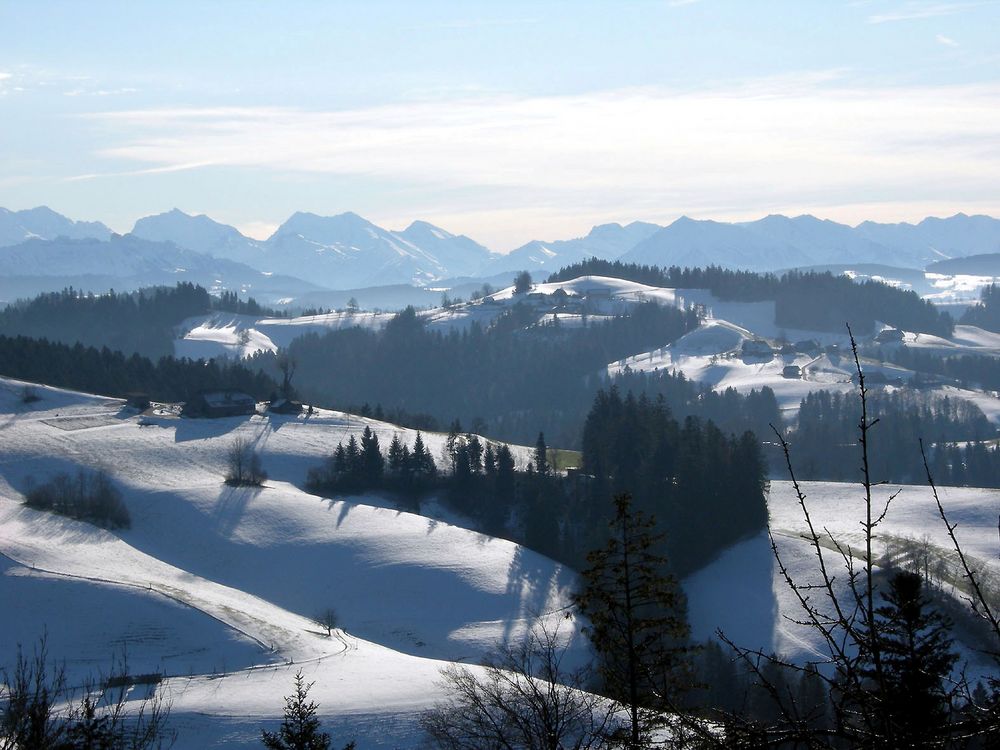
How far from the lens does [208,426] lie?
92.2 meters

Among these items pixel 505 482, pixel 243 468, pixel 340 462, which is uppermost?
pixel 243 468

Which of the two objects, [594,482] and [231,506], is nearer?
[231,506]

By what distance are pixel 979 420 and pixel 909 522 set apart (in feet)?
223

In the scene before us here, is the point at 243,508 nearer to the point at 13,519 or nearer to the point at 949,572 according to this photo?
the point at 13,519

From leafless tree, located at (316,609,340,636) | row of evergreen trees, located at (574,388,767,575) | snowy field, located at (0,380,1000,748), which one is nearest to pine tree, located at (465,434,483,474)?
snowy field, located at (0,380,1000,748)

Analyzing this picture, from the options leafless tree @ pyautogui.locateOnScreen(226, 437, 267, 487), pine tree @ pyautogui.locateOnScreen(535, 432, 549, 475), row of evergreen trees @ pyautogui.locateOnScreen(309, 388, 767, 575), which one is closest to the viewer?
row of evergreen trees @ pyautogui.locateOnScreen(309, 388, 767, 575)

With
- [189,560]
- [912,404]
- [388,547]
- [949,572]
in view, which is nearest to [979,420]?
[912,404]

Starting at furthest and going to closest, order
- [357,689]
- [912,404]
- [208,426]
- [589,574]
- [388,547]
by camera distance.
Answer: [912,404], [208,426], [388,547], [357,689], [589,574]

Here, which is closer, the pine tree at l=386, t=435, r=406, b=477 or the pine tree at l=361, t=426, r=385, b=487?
the pine tree at l=361, t=426, r=385, b=487

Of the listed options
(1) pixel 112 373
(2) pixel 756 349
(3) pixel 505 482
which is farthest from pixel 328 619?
(2) pixel 756 349

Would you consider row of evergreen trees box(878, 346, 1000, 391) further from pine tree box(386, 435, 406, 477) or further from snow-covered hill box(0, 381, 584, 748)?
snow-covered hill box(0, 381, 584, 748)

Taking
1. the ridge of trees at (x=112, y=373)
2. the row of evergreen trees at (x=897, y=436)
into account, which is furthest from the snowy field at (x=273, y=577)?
the row of evergreen trees at (x=897, y=436)

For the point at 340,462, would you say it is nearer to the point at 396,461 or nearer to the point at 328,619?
the point at 396,461

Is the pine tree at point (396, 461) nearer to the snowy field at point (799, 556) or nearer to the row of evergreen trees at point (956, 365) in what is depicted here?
the snowy field at point (799, 556)
